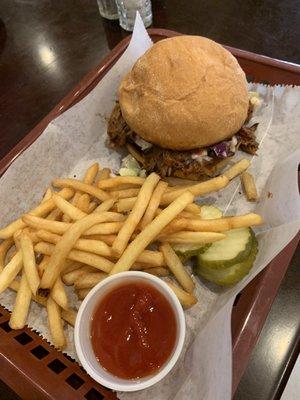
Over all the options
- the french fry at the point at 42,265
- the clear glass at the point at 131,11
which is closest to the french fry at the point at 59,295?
the french fry at the point at 42,265

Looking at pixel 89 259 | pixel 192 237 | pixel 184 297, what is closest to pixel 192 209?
pixel 192 237

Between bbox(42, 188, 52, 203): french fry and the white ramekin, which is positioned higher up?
bbox(42, 188, 52, 203): french fry

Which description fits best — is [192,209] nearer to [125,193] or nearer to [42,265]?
[125,193]

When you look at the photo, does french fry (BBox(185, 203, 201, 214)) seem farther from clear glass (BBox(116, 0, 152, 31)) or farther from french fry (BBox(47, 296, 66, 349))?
clear glass (BBox(116, 0, 152, 31))

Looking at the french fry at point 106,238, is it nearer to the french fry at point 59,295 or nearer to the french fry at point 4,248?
the french fry at point 59,295

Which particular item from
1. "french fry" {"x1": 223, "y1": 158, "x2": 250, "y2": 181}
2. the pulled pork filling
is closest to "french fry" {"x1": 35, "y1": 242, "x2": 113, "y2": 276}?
the pulled pork filling

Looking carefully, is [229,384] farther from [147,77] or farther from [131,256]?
[147,77]

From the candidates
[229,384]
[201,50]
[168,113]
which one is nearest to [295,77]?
[201,50]
